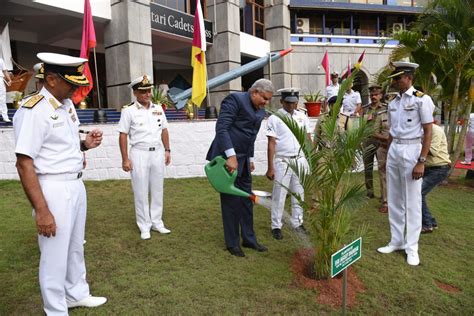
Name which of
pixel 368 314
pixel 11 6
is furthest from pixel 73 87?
pixel 11 6

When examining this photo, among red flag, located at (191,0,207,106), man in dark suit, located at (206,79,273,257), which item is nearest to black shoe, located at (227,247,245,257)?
man in dark suit, located at (206,79,273,257)

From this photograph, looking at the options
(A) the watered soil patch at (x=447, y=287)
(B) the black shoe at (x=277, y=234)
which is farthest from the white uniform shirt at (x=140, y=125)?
(A) the watered soil patch at (x=447, y=287)

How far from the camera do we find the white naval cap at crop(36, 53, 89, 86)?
2258 mm

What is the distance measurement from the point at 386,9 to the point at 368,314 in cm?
2069

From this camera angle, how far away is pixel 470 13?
669 cm

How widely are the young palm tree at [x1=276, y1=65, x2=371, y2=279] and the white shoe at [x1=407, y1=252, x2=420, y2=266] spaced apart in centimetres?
102

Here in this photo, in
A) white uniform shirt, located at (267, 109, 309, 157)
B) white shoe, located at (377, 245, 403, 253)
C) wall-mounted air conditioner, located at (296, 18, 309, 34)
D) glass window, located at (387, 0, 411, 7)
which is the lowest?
white shoe, located at (377, 245, 403, 253)

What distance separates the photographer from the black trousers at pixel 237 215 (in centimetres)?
364

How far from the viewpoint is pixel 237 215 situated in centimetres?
371

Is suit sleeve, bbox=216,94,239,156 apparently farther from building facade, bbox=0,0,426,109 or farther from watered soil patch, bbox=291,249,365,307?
building facade, bbox=0,0,426,109

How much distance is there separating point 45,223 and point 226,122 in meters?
1.77

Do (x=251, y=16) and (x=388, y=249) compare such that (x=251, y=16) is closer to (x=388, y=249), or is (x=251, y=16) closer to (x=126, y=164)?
(x=126, y=164)

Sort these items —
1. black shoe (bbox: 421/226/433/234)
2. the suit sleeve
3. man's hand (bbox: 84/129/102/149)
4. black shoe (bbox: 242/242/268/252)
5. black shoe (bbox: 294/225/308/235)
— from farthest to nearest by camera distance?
black shoe (bbox: 421/226/433/234)
black shoe (bbox: 294/225/308/235)
black shoe (bbox: 242/242/268/252)
the suit sleeve
man's hand (bbox: 84/129/102/149)

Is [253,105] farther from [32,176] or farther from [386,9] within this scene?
[386,9]
